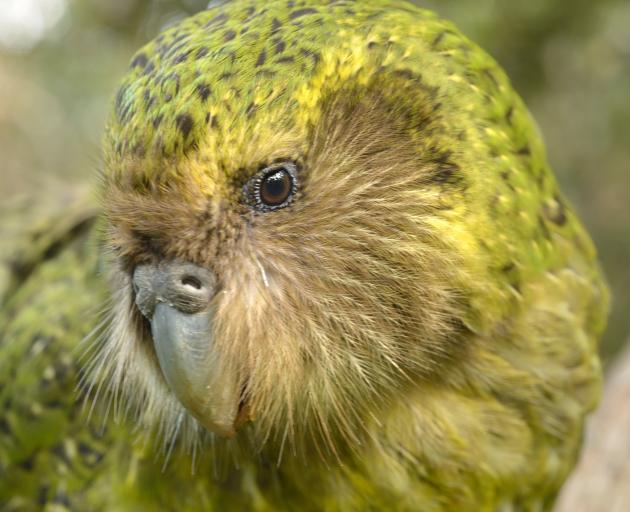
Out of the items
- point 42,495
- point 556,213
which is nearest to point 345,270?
point 556,213

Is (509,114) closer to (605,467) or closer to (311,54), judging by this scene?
(311,54)

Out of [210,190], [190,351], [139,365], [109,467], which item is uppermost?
[210,190]

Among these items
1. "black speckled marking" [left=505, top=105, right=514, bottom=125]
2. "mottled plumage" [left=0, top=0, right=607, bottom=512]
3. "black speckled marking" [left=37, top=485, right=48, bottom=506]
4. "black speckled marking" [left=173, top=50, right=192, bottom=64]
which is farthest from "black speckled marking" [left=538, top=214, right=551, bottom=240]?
"black speckled marking" [left=37, top=485, right=48, bottom=506]

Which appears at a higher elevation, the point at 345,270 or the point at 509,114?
the point at 509,114

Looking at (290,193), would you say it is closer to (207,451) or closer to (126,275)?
(126,275)

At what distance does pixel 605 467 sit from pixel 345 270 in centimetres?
180

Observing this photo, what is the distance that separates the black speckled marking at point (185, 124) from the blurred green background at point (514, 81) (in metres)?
0.50

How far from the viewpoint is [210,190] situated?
4.82ft

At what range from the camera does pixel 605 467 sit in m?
2.88

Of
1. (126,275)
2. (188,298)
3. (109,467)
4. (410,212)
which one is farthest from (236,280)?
(109,467)

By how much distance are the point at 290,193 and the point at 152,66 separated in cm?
41

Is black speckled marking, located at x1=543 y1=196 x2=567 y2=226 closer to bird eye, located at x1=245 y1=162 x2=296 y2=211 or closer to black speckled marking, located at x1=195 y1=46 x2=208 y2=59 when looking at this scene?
bird eye, located at x1=245 y1=162 x2=296 y2=211

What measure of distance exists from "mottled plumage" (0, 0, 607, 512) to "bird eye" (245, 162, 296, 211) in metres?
0.01

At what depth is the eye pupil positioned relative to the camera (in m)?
1.47
